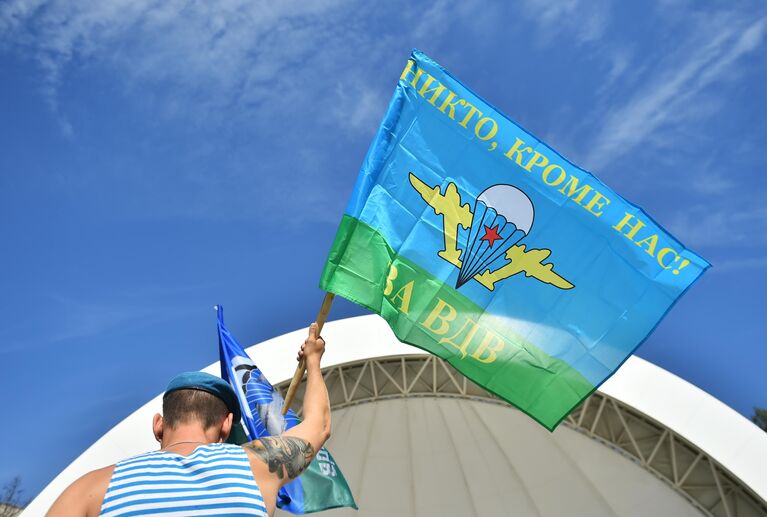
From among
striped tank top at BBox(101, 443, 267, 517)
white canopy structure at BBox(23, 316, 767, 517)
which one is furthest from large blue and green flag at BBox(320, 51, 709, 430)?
white canopy structure at BBox(23, 316, 767, 517)

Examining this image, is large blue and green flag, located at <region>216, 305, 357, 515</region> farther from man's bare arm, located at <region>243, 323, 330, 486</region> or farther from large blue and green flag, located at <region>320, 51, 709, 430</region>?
man's bare arm, located at <region>243, 323, 330, 486</region>

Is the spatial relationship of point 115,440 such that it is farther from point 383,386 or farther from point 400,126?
point 400,126

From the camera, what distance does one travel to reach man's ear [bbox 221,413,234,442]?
2145 mm

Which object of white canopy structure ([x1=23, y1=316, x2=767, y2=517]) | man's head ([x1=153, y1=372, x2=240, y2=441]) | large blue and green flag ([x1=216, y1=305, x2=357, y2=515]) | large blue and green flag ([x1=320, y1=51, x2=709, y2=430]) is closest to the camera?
man's head ([x1=153, y1=372, x2=240, y2=441])

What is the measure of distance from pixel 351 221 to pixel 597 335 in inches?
103

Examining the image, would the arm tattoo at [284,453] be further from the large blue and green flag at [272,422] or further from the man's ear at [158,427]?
the large blue and green flag at [272,422]

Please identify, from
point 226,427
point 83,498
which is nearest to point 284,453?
point 226,427

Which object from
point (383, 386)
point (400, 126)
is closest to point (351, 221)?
point (400, 126)

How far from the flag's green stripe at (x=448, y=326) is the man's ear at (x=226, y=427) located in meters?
3.63

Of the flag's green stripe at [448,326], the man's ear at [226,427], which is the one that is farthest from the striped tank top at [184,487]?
the flag's green stripe at [448,326]

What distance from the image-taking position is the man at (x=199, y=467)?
173 centimetres

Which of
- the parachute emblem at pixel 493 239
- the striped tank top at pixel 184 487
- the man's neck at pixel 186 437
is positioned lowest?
the striped tank top at pixel 184 487

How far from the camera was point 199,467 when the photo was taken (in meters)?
1.83

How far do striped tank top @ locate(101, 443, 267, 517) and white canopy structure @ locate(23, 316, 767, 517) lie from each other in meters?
11.5
